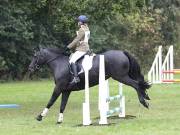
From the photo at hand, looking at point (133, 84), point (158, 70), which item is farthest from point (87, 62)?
point (158, 70)

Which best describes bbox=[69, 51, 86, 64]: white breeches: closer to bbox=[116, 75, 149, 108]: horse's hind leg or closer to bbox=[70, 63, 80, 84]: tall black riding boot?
bbox=[70, 63, 80, 84]: tall black riding boot

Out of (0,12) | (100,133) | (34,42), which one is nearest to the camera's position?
(100,133)

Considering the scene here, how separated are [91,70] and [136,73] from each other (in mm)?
1345

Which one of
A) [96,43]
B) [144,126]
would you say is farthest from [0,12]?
[144,126]

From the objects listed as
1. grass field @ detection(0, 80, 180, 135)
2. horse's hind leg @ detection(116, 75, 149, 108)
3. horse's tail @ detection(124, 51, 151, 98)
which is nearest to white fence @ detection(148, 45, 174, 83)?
grass field @ detection(0, 80, 180, 135)

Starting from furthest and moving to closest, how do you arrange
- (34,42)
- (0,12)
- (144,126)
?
(34,42) < (0,12) < (144,126)

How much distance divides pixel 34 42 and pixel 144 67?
16.9 metres

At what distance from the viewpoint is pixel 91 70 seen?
1611 centimetres

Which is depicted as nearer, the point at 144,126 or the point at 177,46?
the point at 144,126

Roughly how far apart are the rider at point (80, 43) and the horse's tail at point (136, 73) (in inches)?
49.5

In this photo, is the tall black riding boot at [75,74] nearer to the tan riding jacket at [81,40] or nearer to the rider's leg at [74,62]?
the rider's leg at [74,62]

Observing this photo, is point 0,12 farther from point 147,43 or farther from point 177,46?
point 177,46

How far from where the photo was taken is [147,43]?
59.3 meters

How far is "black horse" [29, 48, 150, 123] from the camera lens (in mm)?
16062
